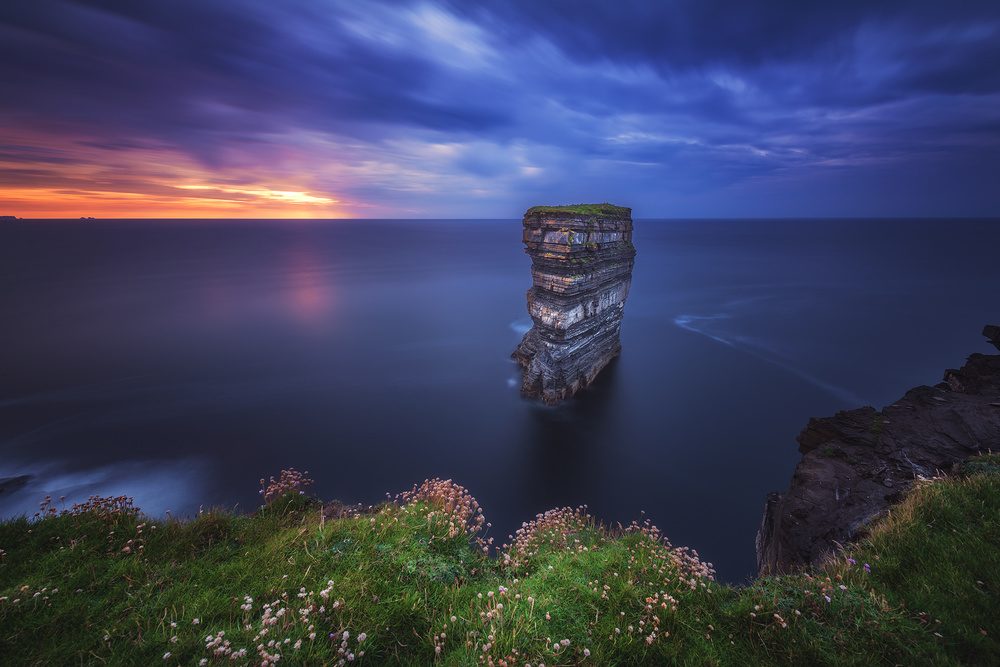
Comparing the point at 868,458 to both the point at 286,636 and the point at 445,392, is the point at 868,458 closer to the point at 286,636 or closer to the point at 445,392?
the point at 286,636

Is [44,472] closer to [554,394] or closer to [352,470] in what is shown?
[352,470]

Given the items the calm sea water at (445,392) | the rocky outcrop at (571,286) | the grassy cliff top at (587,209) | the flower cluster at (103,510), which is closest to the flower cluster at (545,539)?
the flower cluster at (103,510)

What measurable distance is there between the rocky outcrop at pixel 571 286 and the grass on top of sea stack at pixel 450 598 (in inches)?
583

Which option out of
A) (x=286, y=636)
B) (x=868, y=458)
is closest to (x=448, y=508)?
(x=286, y=636)

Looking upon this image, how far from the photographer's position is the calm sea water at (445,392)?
15.4m

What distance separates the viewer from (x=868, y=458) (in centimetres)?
814

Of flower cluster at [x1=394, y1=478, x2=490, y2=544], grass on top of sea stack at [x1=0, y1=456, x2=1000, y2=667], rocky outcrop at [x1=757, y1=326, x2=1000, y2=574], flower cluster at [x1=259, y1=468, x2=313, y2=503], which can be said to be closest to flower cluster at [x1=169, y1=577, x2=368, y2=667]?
grass on top of sea stack at [x1=0, y1=456, x2=1000, y2=667]

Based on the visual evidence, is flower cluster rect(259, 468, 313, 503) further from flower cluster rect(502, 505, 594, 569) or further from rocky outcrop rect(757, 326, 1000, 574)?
rocky outcrop rect(757, 326, 1000, 574)

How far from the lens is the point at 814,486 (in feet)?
26.2

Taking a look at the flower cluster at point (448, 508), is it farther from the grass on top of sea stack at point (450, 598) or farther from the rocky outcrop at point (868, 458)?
the rocky outcrop at point (868, 458)

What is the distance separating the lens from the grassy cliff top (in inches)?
752

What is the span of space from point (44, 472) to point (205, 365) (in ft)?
36.4

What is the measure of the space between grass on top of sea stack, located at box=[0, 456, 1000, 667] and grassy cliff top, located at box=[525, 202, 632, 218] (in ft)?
53.4

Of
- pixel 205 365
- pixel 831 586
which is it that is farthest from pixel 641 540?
pixel 205 365
